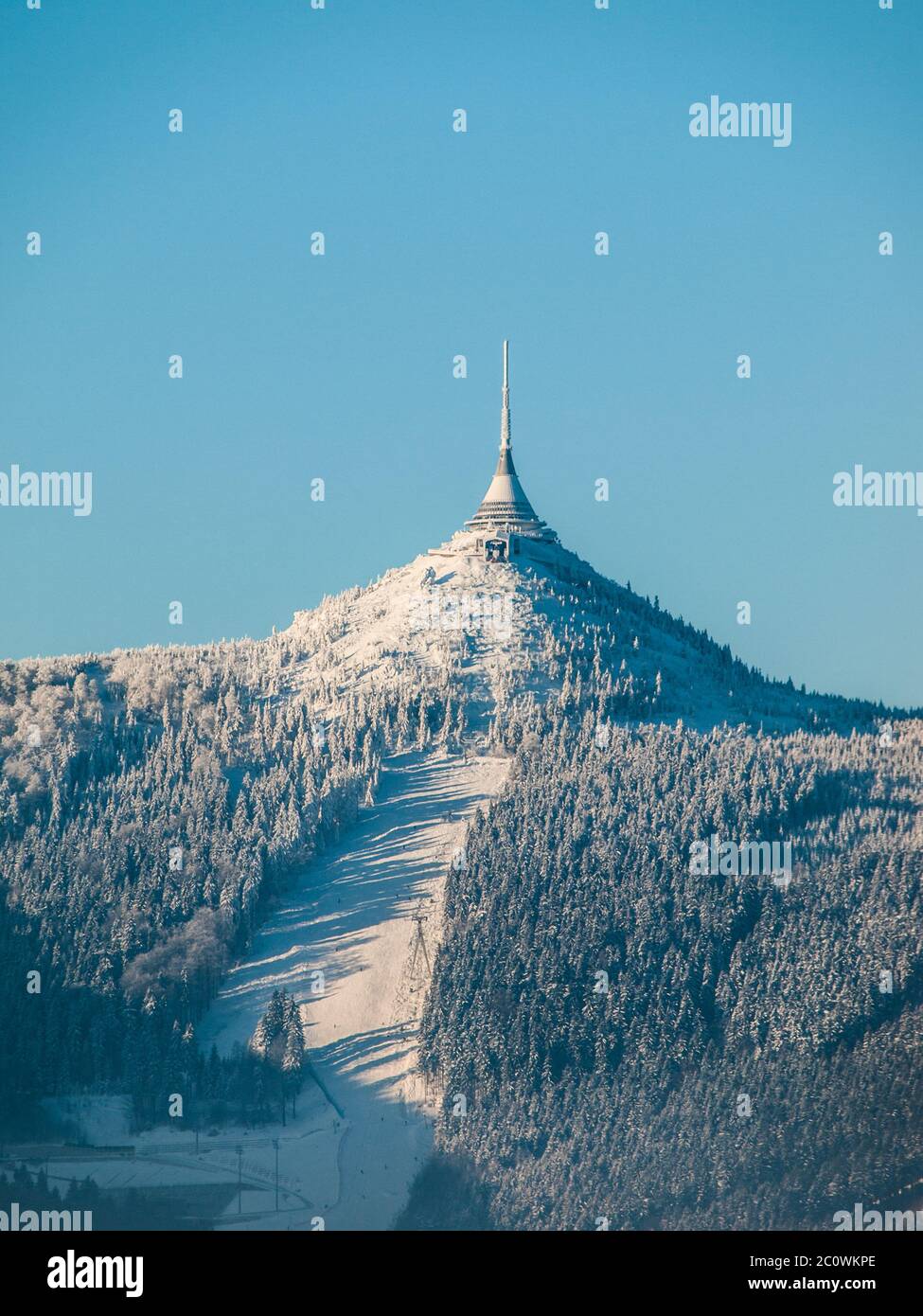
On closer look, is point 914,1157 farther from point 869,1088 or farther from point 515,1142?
point 515,1142

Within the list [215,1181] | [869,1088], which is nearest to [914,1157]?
[869,1088]
